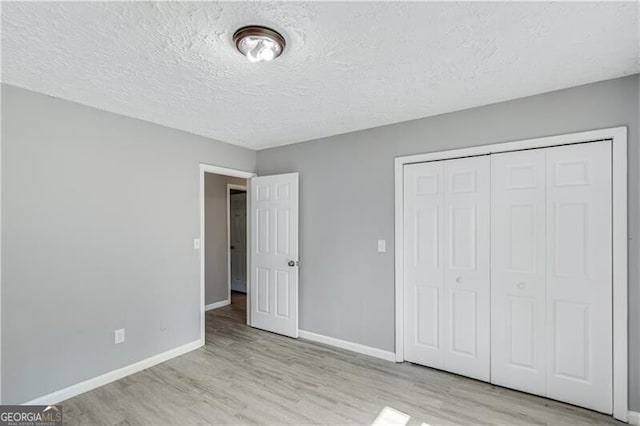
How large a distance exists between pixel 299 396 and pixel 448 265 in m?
1.76

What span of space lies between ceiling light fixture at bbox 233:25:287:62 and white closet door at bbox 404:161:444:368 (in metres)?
1.90

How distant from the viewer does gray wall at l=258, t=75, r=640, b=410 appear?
2.27 m

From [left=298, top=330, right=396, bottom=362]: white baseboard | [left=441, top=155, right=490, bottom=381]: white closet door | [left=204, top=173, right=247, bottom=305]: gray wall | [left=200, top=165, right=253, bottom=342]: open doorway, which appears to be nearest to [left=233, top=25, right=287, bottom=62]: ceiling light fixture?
[left=441, top=155, right=490, bottom=381]: white closet door

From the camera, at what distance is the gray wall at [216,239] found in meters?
5.26

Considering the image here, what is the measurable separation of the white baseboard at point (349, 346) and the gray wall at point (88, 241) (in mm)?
1295

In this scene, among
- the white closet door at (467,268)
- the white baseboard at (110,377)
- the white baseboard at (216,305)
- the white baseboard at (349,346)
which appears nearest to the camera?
the white baseboard at (110,377)

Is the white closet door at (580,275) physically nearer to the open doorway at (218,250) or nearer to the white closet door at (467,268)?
the white closet door at (467,268)

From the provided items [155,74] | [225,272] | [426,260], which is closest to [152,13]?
[155,74]

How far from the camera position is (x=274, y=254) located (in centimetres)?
408

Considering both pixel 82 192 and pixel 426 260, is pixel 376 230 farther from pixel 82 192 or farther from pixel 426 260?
pixel 82 192

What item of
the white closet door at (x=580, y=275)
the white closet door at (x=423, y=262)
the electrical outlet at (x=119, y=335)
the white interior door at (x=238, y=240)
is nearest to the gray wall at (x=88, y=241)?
the electrical outlet at (x=119, y=335)

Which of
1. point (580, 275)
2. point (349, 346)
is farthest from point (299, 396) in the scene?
point (580, 275)

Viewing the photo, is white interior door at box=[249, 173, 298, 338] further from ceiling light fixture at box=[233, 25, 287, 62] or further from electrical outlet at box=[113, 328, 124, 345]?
ceiling light fixture at box=[233, 25, 287, 62]

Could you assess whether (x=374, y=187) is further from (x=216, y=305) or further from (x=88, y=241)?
(x=216, y=305)
